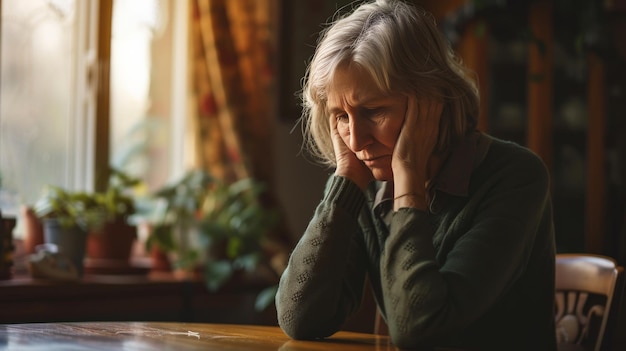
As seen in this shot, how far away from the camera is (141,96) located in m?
3.35

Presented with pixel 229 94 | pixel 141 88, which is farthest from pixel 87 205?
pixel 229 94

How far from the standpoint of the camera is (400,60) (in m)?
1.34

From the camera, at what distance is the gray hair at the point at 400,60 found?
1340 mm

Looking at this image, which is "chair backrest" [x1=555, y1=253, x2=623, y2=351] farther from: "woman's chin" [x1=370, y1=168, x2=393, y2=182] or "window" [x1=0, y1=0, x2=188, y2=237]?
"window" [x1=0, y1=0, x2=188, y2=237]

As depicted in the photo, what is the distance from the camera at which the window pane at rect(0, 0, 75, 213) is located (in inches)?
113

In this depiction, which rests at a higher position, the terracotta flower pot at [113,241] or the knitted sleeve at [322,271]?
the knitted sleeve at [322,271]

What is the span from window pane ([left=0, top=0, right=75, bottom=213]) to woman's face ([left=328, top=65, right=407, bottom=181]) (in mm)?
1856

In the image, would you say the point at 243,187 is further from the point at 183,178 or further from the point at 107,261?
the point at 107,261

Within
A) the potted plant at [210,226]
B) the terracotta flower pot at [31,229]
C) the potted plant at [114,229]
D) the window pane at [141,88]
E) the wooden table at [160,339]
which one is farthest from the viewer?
the window pane at [141,88]

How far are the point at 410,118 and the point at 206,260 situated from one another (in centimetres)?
193

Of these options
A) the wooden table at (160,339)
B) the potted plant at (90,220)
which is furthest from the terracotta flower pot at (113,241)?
the wooden table at (160,339)

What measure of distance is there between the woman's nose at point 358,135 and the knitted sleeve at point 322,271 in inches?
3.0

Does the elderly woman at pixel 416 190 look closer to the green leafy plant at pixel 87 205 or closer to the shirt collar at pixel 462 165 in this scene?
the shirt collar at pixel 462 165

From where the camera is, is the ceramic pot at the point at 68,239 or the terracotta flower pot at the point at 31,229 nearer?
the ceramic pot at the point at 68,239
